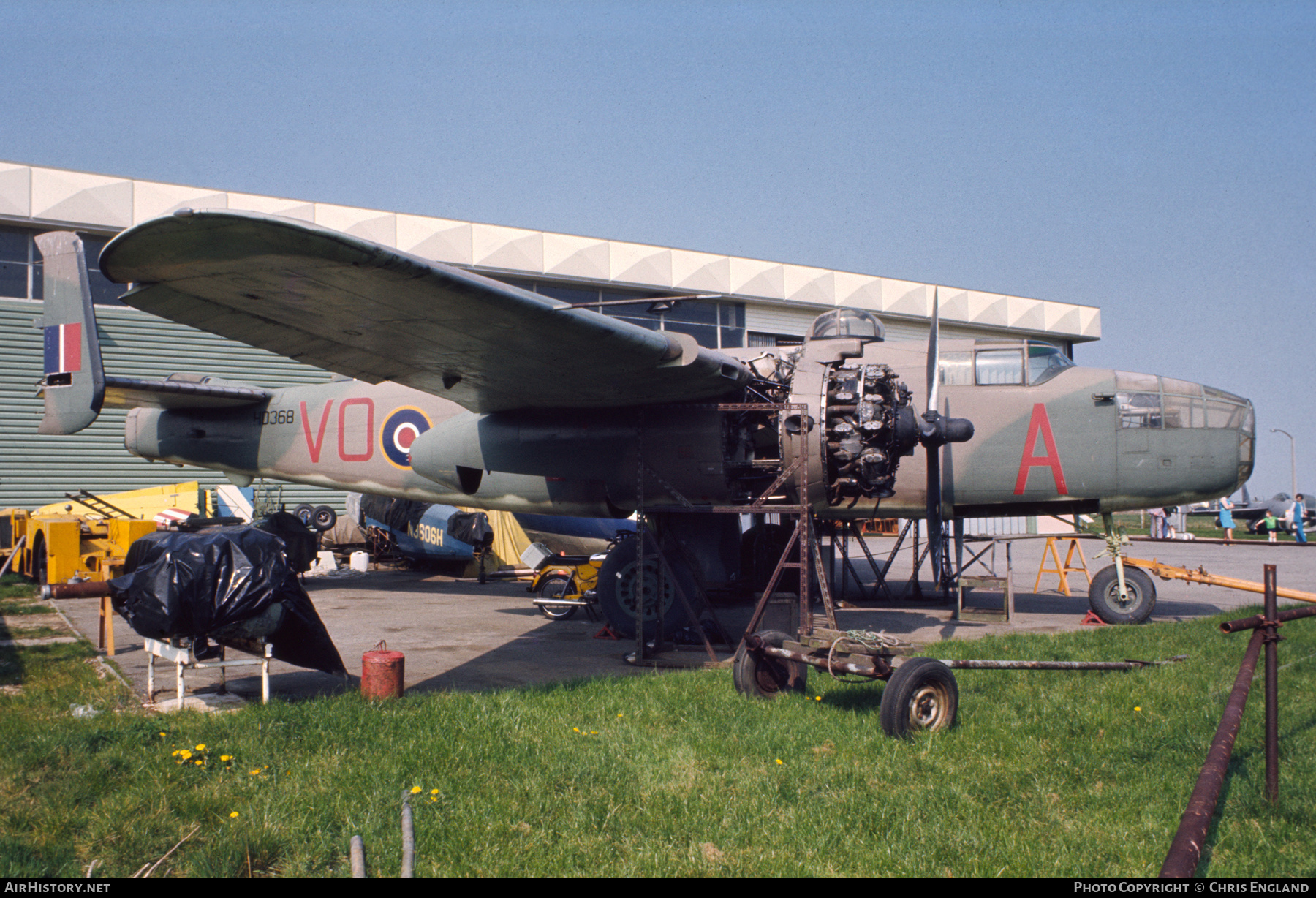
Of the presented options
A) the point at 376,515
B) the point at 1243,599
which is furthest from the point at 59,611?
the point at 1243,599

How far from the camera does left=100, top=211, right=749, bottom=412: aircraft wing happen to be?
568 cm

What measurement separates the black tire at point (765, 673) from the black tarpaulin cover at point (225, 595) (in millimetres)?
3408

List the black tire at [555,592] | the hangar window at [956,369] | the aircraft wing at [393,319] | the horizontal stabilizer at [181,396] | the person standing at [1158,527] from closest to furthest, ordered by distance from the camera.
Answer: the aircraft wing at [393,319] < the hangar window at [956,369] < the black tire at [555,592] < the horizontal stabilizer at [181,396] < the person standing at [1158,527]

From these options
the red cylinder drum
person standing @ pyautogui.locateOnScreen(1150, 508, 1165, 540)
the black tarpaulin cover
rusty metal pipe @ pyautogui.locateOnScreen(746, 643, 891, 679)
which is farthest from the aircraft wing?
person standing @ pyautogui.locateOnScreen(1150, 508, 1165, 540)

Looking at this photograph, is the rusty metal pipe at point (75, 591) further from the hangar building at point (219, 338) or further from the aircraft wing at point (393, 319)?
the hangar building at point (219, 338)

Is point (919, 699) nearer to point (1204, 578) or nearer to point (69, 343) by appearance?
point (1204, 578)

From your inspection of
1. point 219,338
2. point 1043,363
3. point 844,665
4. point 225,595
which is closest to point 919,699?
point 844,665

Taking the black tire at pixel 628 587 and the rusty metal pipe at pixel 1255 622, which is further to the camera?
the black tire at pixel 628 587

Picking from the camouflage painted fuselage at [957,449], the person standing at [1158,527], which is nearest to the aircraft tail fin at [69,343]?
the camouflage painted fuselage at [957,449]

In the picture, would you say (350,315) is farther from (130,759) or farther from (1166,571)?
(1166,571)

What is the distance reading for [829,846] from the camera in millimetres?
4312

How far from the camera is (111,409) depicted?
24172 mm

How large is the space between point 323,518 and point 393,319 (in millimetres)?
15925

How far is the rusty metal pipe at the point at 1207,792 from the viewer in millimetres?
2791
